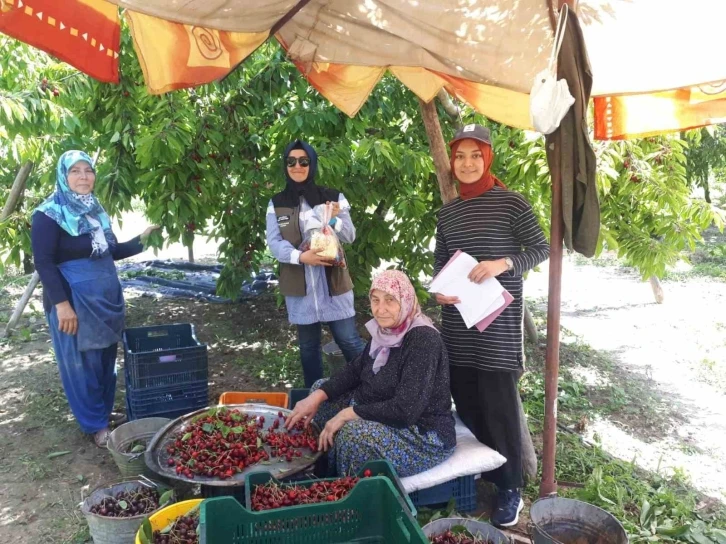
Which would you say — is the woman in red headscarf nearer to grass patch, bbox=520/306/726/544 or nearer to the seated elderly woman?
the seated elderly woman

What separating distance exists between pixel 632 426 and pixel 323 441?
2.87m

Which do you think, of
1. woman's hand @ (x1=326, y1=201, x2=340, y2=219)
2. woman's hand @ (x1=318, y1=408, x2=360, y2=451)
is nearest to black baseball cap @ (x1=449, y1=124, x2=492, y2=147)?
woman's hand @ (x1=326, y1=201, x2=340, y2=219)

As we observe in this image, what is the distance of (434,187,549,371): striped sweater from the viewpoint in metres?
2.71

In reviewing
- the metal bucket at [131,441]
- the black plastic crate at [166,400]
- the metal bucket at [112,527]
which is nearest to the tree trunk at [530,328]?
the black plastic crate at [166,400]

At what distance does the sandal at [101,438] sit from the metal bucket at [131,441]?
0.49 metres

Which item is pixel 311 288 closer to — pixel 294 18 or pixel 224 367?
pixel 294 18

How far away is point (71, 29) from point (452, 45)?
5.72 feet

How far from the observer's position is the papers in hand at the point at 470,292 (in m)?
2.67

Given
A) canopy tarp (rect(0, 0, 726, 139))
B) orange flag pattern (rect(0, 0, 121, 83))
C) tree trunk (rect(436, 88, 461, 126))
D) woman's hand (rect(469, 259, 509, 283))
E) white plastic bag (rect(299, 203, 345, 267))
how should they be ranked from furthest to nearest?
tree trunk (rect(436, 88, 461, 126)), white plastic bag (rect(299, 203, 345, 267)), woman's hand (rect(469, 259, 509, 283)), canopy tarp (rect(0, 0, 726, 139)), orange flag pattern (rect(0, 0, 121, 83))

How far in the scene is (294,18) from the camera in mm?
2805

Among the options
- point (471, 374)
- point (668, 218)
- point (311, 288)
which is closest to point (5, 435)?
point (311, 288)

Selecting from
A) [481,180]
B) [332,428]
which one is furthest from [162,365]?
[481,180]

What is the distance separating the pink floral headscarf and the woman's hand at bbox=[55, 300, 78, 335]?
194 cm

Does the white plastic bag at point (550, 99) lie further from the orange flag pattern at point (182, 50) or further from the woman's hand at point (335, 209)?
the woman's hand at point (335, 209)
